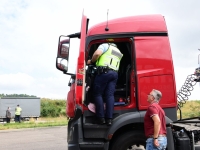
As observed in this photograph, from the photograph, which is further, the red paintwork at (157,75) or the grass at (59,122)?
the grass at (59,122)

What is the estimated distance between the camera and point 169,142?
4.89m

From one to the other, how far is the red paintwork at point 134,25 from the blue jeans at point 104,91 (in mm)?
810

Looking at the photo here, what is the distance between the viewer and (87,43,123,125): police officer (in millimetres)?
5000

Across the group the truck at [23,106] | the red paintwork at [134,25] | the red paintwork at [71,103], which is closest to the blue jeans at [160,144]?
the red paintwork at [71,103]

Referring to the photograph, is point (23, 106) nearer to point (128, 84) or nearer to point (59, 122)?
point (59, 122)

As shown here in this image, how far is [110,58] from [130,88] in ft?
2.11

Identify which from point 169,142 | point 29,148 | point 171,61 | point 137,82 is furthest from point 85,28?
point 29,148

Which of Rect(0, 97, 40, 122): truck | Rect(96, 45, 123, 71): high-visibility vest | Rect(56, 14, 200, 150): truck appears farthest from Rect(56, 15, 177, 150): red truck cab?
Rect(0, 97, 40, 122): truck

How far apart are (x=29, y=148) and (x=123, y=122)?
5415 millimetres

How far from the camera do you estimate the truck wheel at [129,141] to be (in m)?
4.97

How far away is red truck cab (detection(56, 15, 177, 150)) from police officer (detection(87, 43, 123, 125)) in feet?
0.48

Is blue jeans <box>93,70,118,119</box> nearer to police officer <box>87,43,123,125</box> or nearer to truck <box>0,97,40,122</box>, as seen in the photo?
police officer <box>87,43,123,125</box>

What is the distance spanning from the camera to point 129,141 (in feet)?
16.3

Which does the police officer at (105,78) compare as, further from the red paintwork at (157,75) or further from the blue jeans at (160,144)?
the blue jeans at (160,144)
